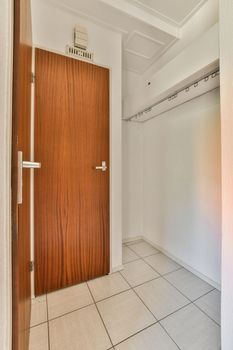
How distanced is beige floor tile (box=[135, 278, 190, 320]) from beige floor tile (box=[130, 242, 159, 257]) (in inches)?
21.1

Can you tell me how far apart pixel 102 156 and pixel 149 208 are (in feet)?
3.98

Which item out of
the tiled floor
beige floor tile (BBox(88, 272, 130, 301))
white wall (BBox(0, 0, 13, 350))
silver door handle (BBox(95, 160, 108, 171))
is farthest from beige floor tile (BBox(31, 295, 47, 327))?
silver door handle (BBox(95, 160, 108, 171))

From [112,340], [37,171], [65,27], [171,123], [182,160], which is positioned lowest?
[112,340]

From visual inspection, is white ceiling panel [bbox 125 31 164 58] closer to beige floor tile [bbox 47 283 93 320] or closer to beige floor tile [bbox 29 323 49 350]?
beige floor tile [bbox 47 283 93 320]

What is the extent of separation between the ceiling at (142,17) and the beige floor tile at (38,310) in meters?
2.60

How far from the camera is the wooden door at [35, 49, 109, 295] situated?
4.95 ft

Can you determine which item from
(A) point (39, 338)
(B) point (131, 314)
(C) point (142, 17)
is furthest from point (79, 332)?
(C) point (142, 17)

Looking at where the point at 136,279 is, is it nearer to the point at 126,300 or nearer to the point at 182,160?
the point at 126,300

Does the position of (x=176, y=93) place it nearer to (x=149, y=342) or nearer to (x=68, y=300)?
(x=149, y=342)

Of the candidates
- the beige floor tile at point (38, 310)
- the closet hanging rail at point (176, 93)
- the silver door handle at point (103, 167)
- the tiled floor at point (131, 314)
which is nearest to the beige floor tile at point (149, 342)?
the tiled floor at point (131, 314)

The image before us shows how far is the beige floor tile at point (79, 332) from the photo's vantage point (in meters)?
1.08

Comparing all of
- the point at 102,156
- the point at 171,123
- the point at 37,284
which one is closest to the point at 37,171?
the point at 102,156

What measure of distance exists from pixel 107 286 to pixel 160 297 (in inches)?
19.1

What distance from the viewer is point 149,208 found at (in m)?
2.53
